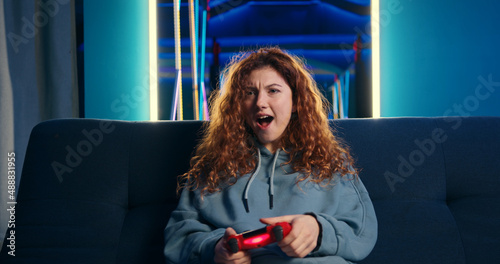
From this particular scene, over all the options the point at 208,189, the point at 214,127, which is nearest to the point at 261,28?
the point at 214,127

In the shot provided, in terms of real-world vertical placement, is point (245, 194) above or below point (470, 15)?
below

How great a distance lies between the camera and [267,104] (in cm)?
118

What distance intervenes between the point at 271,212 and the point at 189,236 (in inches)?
9.0

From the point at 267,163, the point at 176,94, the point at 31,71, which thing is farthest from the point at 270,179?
the point at 176,94

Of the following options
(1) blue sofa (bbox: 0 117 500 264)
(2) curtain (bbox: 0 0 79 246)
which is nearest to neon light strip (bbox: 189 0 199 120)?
(2) curtain (bbox: 0 0 79 246)

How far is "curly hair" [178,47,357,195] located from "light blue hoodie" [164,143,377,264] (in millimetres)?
34

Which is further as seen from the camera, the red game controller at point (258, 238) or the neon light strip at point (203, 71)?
the neon light strip at point (203, 71)

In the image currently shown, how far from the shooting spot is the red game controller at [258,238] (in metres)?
0.84

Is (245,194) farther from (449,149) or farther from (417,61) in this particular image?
(417,61)

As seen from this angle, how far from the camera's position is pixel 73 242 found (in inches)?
48.6

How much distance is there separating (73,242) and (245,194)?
0.57m

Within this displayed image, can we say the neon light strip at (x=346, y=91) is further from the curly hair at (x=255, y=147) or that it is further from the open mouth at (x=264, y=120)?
the open mouth at (x=264, y=120)

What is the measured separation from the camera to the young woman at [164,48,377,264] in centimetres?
99

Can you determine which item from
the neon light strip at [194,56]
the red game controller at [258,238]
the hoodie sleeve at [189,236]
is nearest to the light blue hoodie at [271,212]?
the hoodie sleeve at [189,236]
